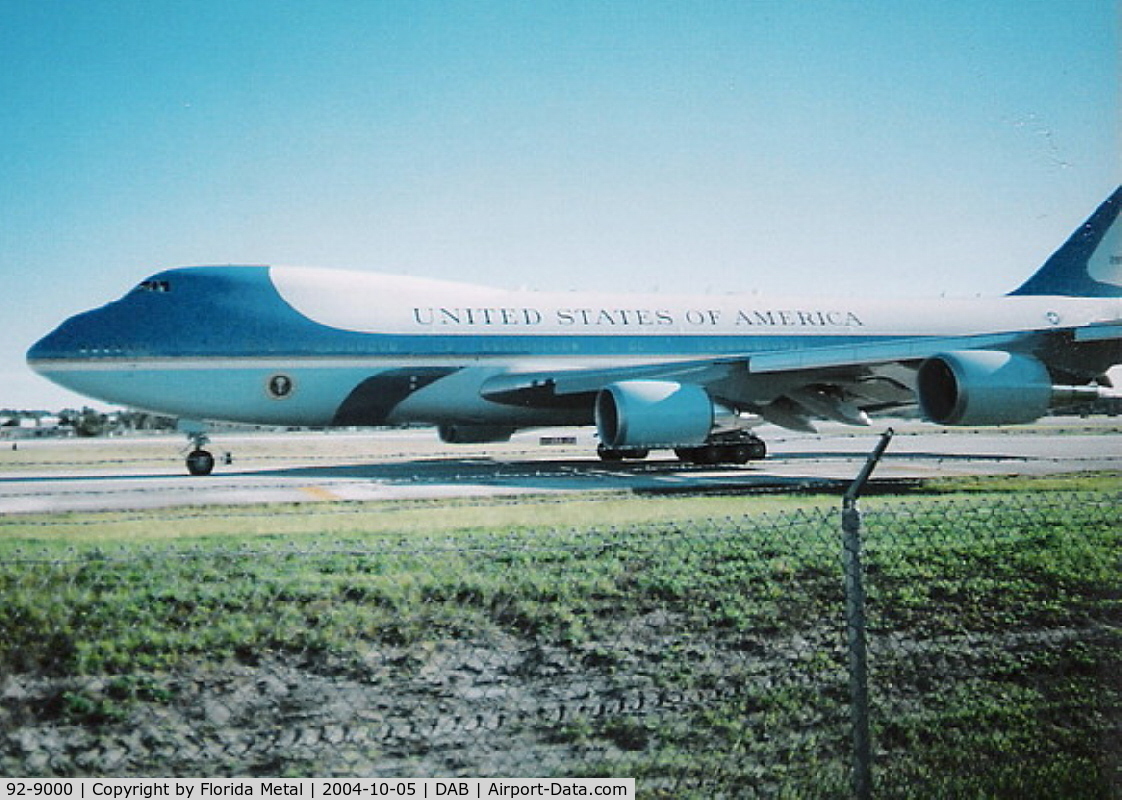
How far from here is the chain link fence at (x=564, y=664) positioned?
558 centimetres

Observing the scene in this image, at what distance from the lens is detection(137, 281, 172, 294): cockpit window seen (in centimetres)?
1800

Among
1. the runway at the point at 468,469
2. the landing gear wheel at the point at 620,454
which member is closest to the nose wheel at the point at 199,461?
the runway at the point at 468,469

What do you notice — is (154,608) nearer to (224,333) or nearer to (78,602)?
(78,602)

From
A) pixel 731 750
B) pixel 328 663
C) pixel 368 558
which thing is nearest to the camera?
pixel 731 750

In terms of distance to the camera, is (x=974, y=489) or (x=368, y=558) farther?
(x=974, y=489)

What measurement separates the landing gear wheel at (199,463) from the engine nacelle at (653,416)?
701 centimetres

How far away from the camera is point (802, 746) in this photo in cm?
594

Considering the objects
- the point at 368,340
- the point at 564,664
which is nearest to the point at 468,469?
the point at 368,340

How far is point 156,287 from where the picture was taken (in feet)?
59.2

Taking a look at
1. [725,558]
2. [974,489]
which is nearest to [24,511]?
[725,558]

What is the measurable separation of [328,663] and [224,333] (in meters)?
12.9

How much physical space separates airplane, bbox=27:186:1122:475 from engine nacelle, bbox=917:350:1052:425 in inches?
1.0

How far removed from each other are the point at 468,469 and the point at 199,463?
16.1 ft

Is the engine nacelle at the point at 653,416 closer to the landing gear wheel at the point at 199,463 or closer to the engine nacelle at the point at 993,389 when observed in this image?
the engine nacelle at the point at 993,389
